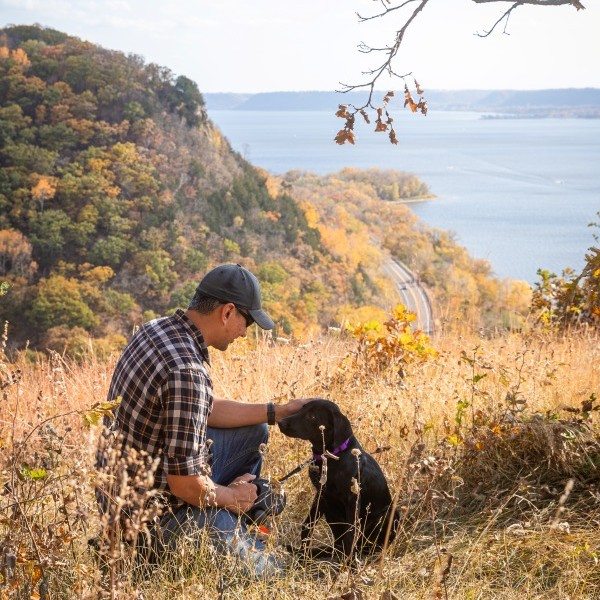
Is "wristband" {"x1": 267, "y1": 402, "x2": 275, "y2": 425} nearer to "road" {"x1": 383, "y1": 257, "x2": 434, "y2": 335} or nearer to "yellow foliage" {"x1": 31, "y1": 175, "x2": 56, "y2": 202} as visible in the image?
"yellow foliage" {"x1": 31, "y1": 175, "x2": 56, "y2": 202}

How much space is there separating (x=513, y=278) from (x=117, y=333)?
33141 mm

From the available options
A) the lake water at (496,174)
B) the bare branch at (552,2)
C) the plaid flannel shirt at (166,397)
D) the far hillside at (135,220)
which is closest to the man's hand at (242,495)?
the plaid flannel shirt at (166,397)

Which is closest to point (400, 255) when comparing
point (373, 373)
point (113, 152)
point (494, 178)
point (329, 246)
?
point (329, 246)

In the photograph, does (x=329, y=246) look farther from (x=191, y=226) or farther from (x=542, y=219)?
(x=542, y=219)

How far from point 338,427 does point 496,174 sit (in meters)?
115

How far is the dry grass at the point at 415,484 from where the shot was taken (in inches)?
85.0

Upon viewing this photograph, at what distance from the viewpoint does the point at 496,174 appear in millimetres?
112250

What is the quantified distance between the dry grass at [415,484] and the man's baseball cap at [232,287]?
1.85 ft

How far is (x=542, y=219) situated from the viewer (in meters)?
76.6

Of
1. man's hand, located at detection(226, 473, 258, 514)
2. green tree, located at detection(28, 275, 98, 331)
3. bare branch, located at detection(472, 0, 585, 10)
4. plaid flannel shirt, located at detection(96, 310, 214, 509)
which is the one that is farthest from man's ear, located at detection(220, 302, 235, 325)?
green tree, located at detection(28, 275, 98, 331)

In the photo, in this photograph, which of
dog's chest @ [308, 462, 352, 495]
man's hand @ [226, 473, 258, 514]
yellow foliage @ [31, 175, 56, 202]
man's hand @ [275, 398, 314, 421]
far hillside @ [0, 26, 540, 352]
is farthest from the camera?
yellow foliage @ [31, 175, 56, 202]

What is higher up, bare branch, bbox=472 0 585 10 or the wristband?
bare branch, bbox=472 0 585 10

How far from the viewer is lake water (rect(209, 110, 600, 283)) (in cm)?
6738

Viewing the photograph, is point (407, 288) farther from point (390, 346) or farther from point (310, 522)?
point (310, 522)
